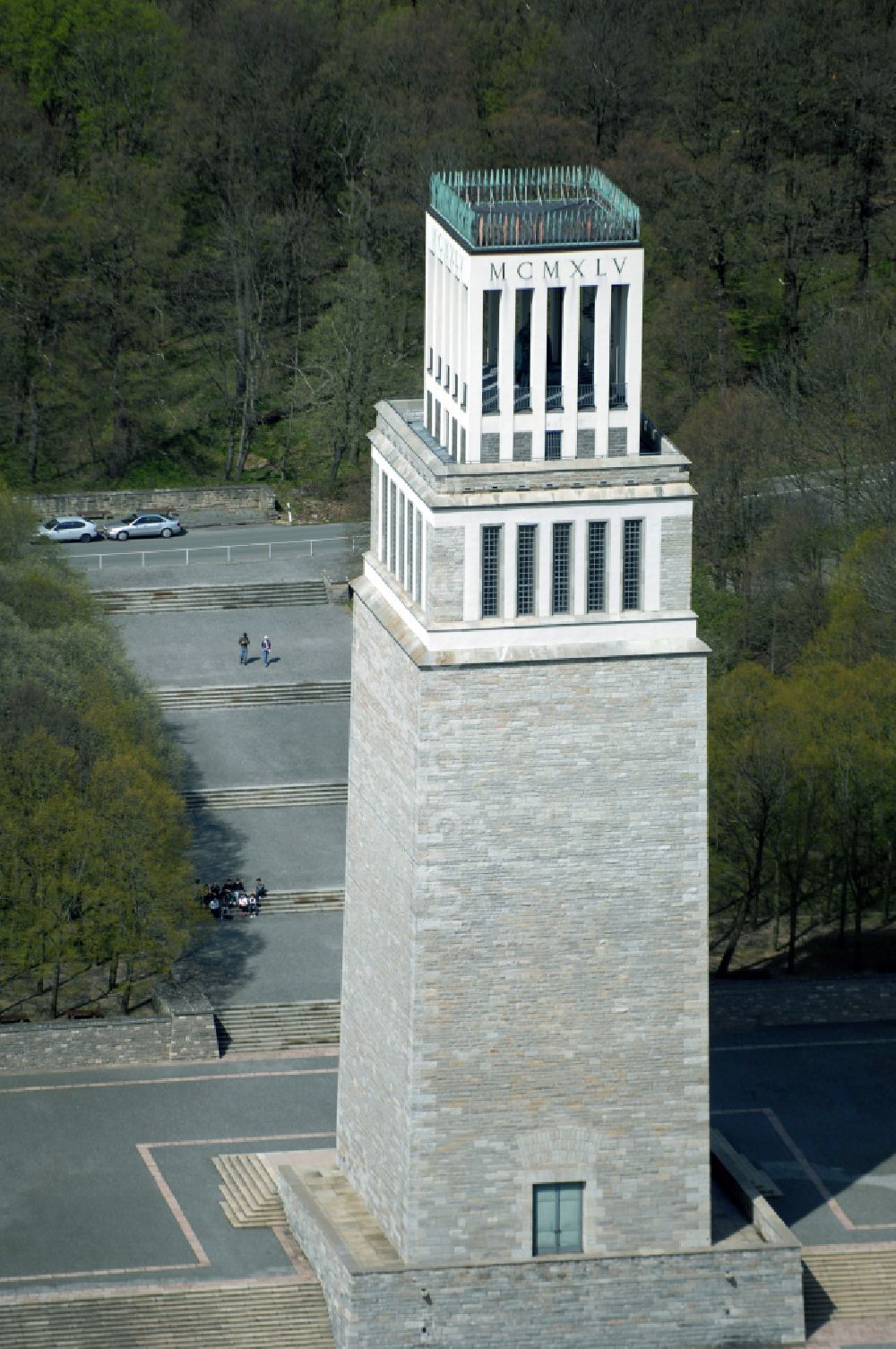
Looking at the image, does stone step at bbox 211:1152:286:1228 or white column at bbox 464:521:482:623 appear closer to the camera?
white column at bbox 464:521:482:623

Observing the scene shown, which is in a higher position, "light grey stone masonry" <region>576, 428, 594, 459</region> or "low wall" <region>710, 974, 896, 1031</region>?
"light grey stone masonry" <region>576, 428, 594, 459</region>

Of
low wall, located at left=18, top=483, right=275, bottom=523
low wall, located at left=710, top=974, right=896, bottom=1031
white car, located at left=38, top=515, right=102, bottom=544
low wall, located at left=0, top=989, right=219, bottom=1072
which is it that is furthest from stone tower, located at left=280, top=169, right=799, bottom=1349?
low wall, located at left=18, top=483, right=275, bottom=523

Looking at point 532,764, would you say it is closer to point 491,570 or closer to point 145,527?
point 491,570

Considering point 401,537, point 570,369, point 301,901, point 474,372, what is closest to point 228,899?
point 301,901

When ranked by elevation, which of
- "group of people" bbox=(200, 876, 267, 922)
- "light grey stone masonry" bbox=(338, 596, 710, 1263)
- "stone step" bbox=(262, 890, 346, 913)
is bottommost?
"stone step" bbox=(262, 890, 346, 913)

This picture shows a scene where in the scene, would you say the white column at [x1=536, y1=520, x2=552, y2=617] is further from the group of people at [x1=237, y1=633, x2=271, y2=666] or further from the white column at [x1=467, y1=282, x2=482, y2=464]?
the group of people at [x1=237, y1=633, x2=271, y2=666]

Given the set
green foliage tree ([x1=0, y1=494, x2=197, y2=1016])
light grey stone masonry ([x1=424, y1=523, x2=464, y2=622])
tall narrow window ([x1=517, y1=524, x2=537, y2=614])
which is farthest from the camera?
green foliage tree ([x1=0, y1=494, x2=197, y2=1016])

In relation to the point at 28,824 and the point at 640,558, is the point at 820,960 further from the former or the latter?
the point at 640,558

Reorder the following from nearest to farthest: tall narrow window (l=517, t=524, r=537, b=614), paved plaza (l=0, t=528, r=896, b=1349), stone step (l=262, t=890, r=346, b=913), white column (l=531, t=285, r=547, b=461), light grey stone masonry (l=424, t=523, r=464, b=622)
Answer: white column (l=531, t=285, r=547, b=461) → light grey stone masonry (l=424, t=523, r=464, b=622) → tall narrow window (l=517, t=524, r=537, b=614) → paved plaza (l=0, t=528, r=896, b=1349) → stone step (l=262, t=890, r=346, b=913)
